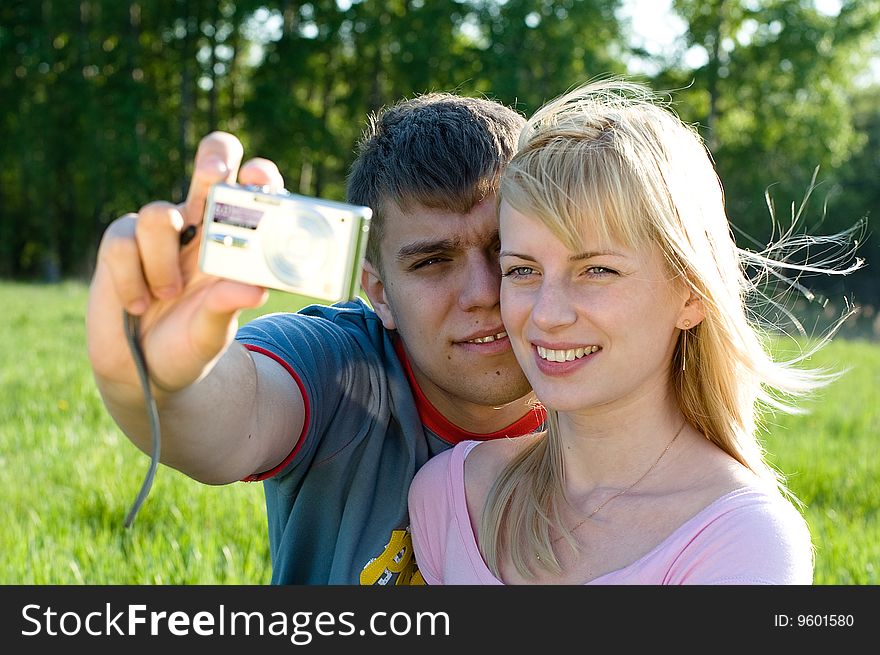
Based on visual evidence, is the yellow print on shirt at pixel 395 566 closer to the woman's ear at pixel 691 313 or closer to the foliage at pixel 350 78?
the woman's ear at pixel 691 313

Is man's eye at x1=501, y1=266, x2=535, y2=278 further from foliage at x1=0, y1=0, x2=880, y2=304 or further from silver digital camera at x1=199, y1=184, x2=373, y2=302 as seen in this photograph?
foliage at x1=0, y1=0, x2=880, y2=304

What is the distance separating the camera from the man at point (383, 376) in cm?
228

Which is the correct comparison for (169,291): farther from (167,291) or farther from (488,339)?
(488,339)

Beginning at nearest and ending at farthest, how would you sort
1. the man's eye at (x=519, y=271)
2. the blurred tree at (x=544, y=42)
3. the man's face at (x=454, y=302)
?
the man's eye at (x=519, y=271)
the man's face at (x=454, y=302)
the blurred tree at (x=544, y=42)

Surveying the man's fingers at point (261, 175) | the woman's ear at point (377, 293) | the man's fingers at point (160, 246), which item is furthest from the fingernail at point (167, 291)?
the woman's ear at point (377, 293)

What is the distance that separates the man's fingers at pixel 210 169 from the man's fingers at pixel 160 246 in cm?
4

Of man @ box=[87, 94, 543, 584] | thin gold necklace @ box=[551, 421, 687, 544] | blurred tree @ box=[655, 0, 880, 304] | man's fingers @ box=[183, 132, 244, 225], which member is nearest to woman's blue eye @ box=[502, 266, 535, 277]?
man @ box=[87, 94, 543, 584]

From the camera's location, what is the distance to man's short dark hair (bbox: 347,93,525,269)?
2.73 meters

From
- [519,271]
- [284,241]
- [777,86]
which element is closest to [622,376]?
[519,271]

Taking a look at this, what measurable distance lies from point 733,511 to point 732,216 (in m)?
27.8

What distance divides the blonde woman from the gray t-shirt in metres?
0.13

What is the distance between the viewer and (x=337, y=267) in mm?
1715

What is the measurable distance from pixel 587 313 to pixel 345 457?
82cm

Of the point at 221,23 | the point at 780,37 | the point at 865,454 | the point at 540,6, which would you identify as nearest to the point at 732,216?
the point at 780,37
